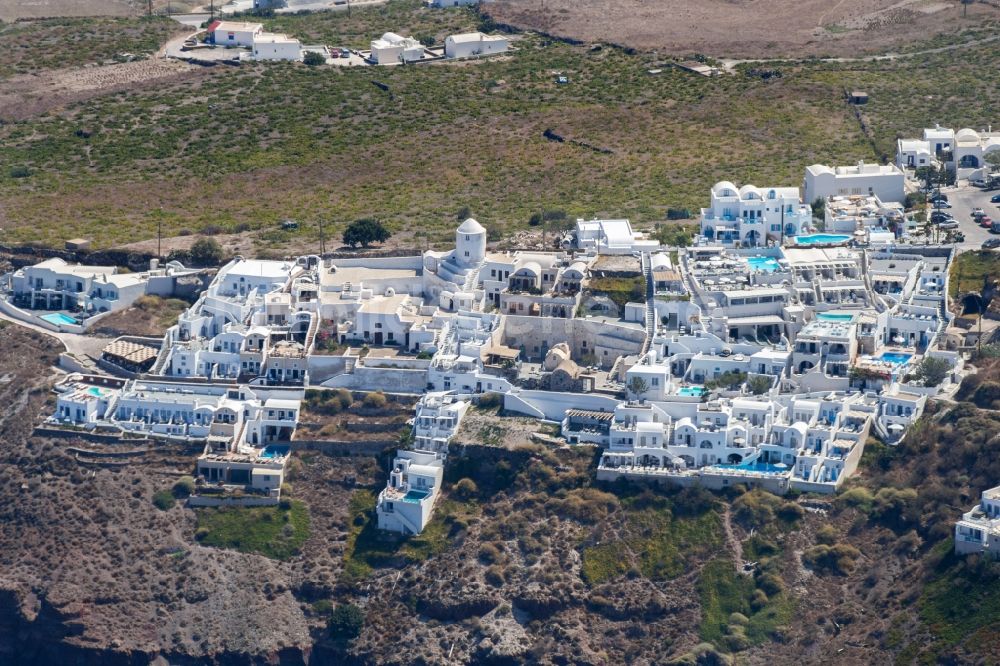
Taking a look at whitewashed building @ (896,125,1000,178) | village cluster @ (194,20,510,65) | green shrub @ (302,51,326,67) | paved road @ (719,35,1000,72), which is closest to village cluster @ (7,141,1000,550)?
whitewashed building @ (896,125,1000,178)

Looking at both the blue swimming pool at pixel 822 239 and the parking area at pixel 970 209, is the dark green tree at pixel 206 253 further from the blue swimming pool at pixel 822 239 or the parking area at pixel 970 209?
the parking area at pixel 970 209

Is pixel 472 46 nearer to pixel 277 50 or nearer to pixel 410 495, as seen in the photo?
pixel 277 50

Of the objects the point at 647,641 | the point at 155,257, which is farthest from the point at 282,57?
the point at 647,641

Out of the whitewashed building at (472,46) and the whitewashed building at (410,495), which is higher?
the whitewashed building at (472,46)

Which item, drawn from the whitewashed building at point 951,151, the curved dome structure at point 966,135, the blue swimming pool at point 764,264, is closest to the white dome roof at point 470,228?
the blue swimming pool at point 764,264

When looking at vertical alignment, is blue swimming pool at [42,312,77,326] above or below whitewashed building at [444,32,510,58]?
below

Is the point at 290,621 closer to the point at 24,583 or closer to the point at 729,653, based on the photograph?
the point at 24,583

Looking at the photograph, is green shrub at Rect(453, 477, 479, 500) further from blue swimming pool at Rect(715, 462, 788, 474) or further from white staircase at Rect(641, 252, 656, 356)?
blue swimming pool at Rect(715, 462, 788, 474)
